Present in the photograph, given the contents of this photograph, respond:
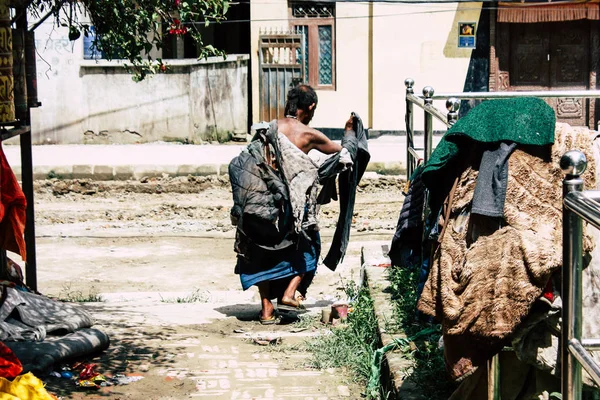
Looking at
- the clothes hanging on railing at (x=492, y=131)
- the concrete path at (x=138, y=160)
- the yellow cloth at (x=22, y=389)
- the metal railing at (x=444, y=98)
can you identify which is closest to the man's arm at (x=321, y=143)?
the metal railing at (x=444, y=98)

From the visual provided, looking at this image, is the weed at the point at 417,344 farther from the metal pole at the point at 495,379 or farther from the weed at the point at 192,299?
the weed at the point at 192,299

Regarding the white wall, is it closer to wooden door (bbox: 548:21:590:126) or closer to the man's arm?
wooden door (bbox: 548:21:590:126)

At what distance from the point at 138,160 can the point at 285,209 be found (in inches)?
335

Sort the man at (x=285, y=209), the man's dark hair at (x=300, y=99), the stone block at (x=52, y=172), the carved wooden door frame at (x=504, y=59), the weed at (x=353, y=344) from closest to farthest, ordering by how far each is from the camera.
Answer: the weed at (x=353, y=344) → the man at (x=285, y=209) → the man's dark hair at (x=300, y=99) → the stone block at (x=52, y=172) → the carved wooden door frame at (x=504, y=59)

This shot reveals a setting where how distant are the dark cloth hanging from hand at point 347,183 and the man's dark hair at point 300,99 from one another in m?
0.37

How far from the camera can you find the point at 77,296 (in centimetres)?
826

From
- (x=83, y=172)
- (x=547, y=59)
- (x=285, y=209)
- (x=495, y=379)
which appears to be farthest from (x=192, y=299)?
(x=547, y=59)

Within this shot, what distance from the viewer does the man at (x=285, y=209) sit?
707cm

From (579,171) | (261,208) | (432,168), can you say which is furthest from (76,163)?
(579,171)

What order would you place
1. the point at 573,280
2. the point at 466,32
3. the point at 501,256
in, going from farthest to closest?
the point at 466,32 < the point at 501,256 < the point at 573,280

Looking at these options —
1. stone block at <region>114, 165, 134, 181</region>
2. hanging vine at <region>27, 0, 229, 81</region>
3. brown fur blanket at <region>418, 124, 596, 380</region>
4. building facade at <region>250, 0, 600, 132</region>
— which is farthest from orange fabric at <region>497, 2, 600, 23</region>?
brown fur blanket at <region>418, 124, 596, 380</region>

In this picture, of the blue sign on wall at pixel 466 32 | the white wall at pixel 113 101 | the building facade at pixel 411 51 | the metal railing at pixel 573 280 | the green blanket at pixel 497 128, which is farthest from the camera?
the blue sign on wall at pixel 466 32

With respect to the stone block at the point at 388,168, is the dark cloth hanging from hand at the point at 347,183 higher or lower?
higher

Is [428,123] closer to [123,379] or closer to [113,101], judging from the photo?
[123,379]
